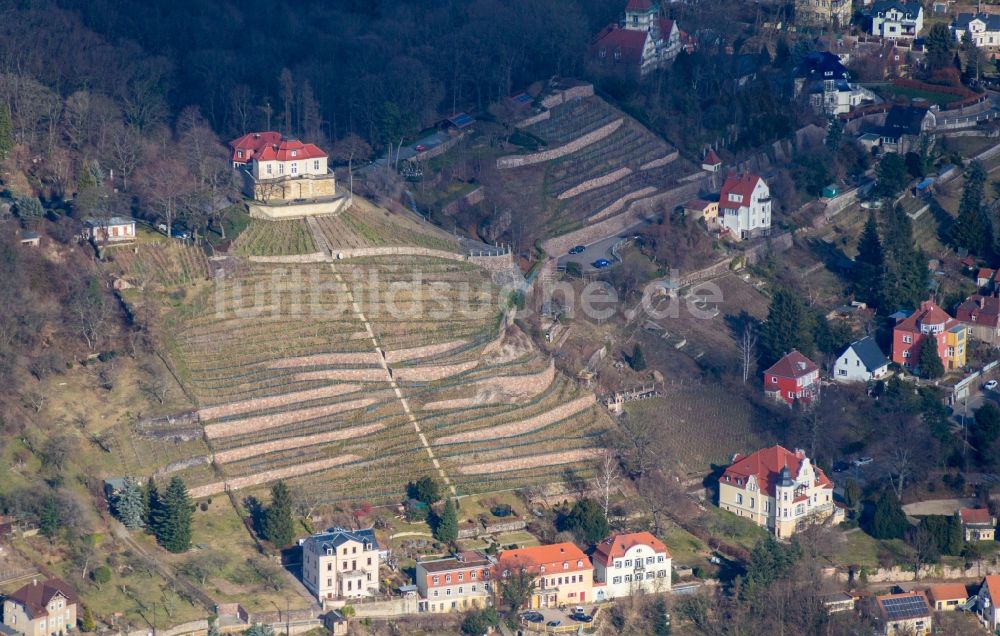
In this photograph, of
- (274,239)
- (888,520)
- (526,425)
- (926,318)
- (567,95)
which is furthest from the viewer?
(567,95)

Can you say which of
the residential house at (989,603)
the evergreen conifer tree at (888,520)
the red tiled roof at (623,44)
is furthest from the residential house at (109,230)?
the red tiled roof at (623,44)

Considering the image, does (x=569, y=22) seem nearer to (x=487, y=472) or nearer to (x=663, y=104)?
(x=663, y=104)

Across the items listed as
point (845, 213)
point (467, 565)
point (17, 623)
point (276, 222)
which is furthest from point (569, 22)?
point (17, 623)

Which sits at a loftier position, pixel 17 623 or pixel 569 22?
pixel 569 22

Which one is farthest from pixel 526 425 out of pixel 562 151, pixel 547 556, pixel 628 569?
pixel 562 151

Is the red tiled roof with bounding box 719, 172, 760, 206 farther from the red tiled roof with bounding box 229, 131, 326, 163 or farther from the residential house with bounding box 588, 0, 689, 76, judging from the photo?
the red tiled roof with bounding box 229, 131, 326, 163

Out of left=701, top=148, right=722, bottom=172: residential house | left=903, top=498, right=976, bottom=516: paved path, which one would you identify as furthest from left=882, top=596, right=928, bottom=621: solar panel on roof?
left=701, top=148, right=722, bottom=172: residential house

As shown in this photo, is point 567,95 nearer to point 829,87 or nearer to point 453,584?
point 829,87
